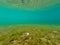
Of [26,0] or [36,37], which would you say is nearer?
[36,37]

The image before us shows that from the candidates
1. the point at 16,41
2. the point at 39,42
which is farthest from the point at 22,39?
the point at 39,42

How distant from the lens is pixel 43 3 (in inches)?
1161

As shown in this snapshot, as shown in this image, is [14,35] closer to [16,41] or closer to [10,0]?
[16,41]

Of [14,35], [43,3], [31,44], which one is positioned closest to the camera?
[31,44]

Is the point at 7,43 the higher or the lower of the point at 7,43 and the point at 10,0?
the lower

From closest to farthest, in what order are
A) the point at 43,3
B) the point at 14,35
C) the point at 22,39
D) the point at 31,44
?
the point at 31,44, the point at 22,39, the point at 14,35, the point at 43,3

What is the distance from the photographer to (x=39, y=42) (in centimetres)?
546

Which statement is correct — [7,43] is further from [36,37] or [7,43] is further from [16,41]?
[36,37]

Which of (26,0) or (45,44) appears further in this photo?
(26,0)

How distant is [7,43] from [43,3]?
2439 cm

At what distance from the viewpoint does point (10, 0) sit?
31078 mm

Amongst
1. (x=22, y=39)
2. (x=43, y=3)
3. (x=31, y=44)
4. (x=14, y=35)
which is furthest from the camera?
(x=43, y=3)

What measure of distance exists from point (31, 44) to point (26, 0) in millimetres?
26398

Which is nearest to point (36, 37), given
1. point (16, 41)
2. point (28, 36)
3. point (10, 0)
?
point (28, 36)
